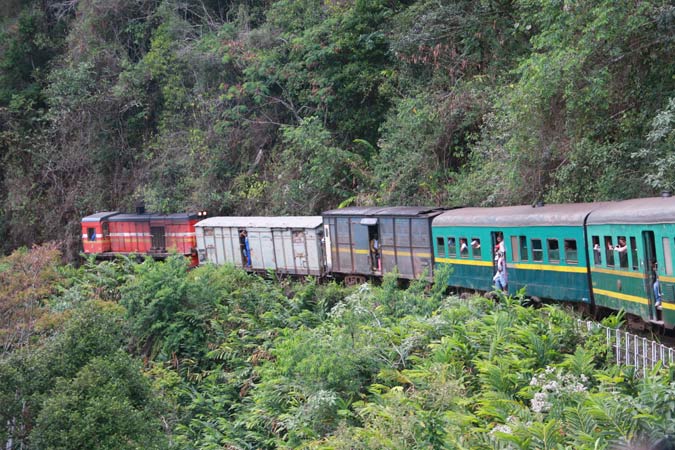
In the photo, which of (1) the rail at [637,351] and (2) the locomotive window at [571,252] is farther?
(2) the locomotive window at [571,252]

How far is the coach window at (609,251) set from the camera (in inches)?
540

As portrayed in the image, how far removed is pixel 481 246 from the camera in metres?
17.7

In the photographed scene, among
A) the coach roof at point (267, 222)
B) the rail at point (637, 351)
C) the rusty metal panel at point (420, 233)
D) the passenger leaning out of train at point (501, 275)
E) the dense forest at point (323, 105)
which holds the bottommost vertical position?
the rail at point (637, 351)

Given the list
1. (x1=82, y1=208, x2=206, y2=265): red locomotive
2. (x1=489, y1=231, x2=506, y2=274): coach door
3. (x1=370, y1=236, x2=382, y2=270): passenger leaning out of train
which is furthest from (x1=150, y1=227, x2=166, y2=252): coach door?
(x1=489, y1=231, x2=506, y2=274): coach door

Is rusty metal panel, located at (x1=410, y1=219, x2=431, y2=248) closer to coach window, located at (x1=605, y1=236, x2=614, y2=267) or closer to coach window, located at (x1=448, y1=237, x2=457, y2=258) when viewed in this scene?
coach window, located at (x1=448, y1=237, x2=457, y2=258)

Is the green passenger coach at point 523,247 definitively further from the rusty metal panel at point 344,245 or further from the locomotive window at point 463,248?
the rusty metal panel at point 344,245

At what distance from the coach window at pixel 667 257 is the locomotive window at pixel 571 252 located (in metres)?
3.25

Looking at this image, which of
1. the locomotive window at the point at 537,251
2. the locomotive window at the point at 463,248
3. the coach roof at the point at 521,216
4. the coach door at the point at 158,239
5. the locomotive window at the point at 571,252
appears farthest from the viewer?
the coach door at the point at 158,239

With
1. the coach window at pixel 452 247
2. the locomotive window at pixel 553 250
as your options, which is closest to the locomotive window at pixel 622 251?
the locomotive window at pixel 553 250

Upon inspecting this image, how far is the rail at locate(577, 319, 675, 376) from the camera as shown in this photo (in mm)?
11125

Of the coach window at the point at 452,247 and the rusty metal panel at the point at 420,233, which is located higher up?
the rusty metal panel at the point at 420,233

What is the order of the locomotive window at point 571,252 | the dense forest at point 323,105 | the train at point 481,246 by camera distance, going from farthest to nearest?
1. the dense forest at point 323,105
2. the locomotive window at point 571,252
3. the train at point 481,246

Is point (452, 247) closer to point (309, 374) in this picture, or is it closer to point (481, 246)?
point (481, 246)

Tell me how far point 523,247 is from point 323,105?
1761cm
